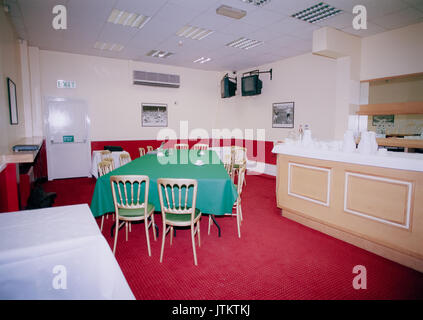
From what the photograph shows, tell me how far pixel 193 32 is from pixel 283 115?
3.27 metres

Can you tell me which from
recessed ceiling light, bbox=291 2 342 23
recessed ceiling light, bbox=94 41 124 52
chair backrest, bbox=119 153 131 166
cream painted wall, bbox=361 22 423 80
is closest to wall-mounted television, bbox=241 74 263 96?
cream painted wall, bbox=361 22 423 80

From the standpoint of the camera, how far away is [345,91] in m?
5.29

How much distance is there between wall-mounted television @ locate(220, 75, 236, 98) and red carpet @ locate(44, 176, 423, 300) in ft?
17.7

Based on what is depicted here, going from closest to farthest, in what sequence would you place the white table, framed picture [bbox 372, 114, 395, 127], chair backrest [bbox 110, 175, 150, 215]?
the white table < chair backrest [bbox 110, 175, 150, 215] < framed picture [bbox 372, 114, 395, 127]

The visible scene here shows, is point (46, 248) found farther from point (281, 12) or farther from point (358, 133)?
point (358, 133)

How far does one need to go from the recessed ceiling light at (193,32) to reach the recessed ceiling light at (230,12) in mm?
898

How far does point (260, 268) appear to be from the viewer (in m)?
2.60

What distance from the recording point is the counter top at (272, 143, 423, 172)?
8.24 ft

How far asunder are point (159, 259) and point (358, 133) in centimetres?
487

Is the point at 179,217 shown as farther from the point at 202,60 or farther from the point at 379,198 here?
the point at 202,60

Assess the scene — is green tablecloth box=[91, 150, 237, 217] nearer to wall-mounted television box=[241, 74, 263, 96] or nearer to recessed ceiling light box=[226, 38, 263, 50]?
recessed ceiling light box=[226, 38, 263, 50]

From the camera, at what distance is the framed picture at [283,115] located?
22.1 ft

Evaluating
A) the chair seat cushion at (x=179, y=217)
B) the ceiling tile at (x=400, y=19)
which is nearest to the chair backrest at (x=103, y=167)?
the chair seat cushion at (x=179, y=217)

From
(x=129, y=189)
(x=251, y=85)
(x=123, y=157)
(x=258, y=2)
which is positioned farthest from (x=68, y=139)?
(x=258, y=2)
